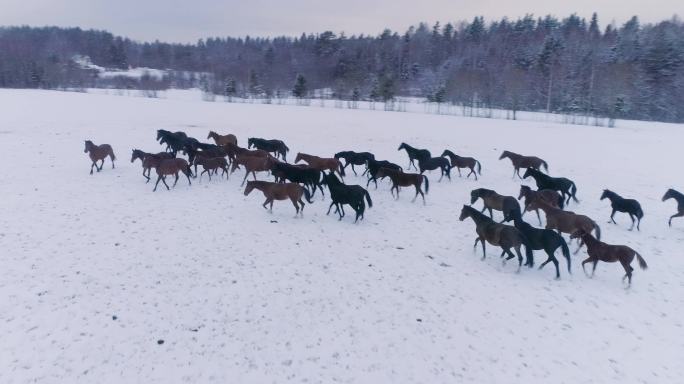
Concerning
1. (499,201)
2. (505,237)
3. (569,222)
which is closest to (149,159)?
(499,201)

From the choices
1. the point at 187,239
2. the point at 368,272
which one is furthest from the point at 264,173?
the point at 368,272

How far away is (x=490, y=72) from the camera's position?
2948 inches

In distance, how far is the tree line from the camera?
186ft

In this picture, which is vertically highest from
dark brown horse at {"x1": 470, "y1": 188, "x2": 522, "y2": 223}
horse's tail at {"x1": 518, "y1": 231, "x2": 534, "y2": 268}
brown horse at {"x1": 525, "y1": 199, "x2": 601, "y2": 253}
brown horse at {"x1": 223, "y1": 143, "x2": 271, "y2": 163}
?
brown horse at {"x1": 223, "y1": 143, "x2": 271, "y2": 163}

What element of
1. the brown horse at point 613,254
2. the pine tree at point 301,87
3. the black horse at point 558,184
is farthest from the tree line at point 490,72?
the brown horse at point 613,254

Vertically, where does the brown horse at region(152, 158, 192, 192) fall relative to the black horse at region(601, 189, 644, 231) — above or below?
above

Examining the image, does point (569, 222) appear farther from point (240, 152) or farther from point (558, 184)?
point (240, 152)

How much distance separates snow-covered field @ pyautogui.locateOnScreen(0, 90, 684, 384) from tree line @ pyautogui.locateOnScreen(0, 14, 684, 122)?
47.7m

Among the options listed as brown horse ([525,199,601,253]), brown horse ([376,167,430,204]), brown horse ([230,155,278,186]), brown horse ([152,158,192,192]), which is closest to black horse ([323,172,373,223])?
brown horse ([376,167,430,204])

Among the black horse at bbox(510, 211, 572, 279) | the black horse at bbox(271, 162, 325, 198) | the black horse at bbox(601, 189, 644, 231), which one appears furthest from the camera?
the black horse at bbox(271, 162, 325, 198)

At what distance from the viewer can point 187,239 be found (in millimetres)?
10406

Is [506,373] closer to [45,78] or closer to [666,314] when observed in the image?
[666,314]

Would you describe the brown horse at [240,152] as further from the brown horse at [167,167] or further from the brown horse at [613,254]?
the brown horse at [613,254]

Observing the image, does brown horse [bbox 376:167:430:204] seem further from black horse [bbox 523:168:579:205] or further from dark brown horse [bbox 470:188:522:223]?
black horse [bbox 523:168:579:205]
